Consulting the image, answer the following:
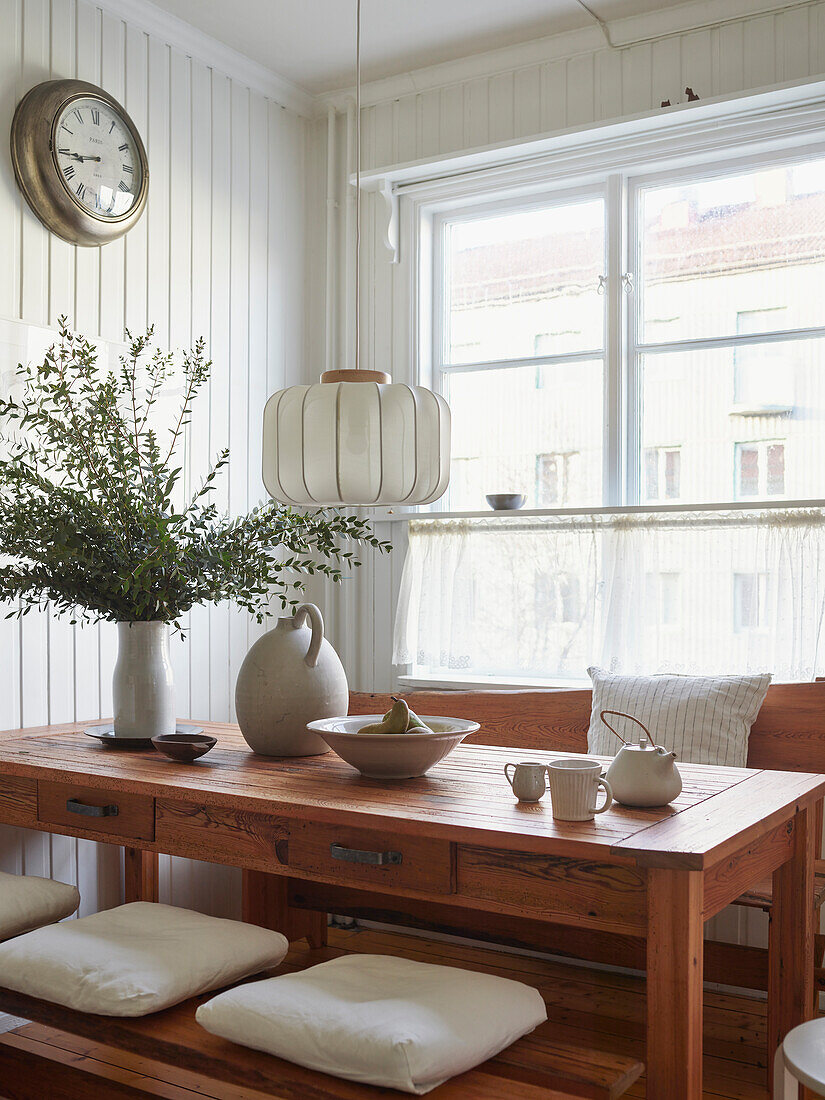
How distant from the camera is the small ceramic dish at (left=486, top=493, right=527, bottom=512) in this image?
357 centimetres

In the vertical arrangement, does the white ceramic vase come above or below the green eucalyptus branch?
below

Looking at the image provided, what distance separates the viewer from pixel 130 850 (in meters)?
2.82

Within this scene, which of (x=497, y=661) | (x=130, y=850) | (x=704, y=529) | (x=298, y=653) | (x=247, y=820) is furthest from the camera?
(x=497, y=661)

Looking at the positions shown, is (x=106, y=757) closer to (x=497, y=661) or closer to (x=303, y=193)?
(x=497, y=661)

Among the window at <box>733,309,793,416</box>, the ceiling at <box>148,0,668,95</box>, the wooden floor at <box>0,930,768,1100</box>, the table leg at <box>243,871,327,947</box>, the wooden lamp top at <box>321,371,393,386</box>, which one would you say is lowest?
the wooden floor at <box>0,930,768,1100</box>

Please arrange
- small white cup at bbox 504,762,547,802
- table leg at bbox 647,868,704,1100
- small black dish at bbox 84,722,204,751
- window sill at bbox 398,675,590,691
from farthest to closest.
Result: 1. window sill at bbox 398,675,590,691
2. small black dish at bbox 84,722,204,751
3. small white cup at bbox 504,762,547,802
4. table leg at bbox 647,868,704,1100

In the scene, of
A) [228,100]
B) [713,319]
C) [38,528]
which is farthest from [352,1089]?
[228,100]

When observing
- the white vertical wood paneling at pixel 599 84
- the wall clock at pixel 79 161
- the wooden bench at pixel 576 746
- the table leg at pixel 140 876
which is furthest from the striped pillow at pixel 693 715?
the wall clock at pixel 79 161

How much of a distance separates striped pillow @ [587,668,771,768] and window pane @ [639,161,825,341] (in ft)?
3.88

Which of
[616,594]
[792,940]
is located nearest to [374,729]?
[792,940]

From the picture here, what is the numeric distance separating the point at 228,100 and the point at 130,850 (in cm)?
253

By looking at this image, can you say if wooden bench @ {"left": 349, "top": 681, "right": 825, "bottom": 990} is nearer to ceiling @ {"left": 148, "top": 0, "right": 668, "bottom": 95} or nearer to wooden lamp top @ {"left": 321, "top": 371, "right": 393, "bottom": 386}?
wooden lamp top @ {"left": 321, "top": 371, "right": 393, "bottom": 386}

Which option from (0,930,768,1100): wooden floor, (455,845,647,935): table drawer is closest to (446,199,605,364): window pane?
(0,930,768,1100): wooden floor

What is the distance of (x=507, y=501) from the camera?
3574 millimetres
